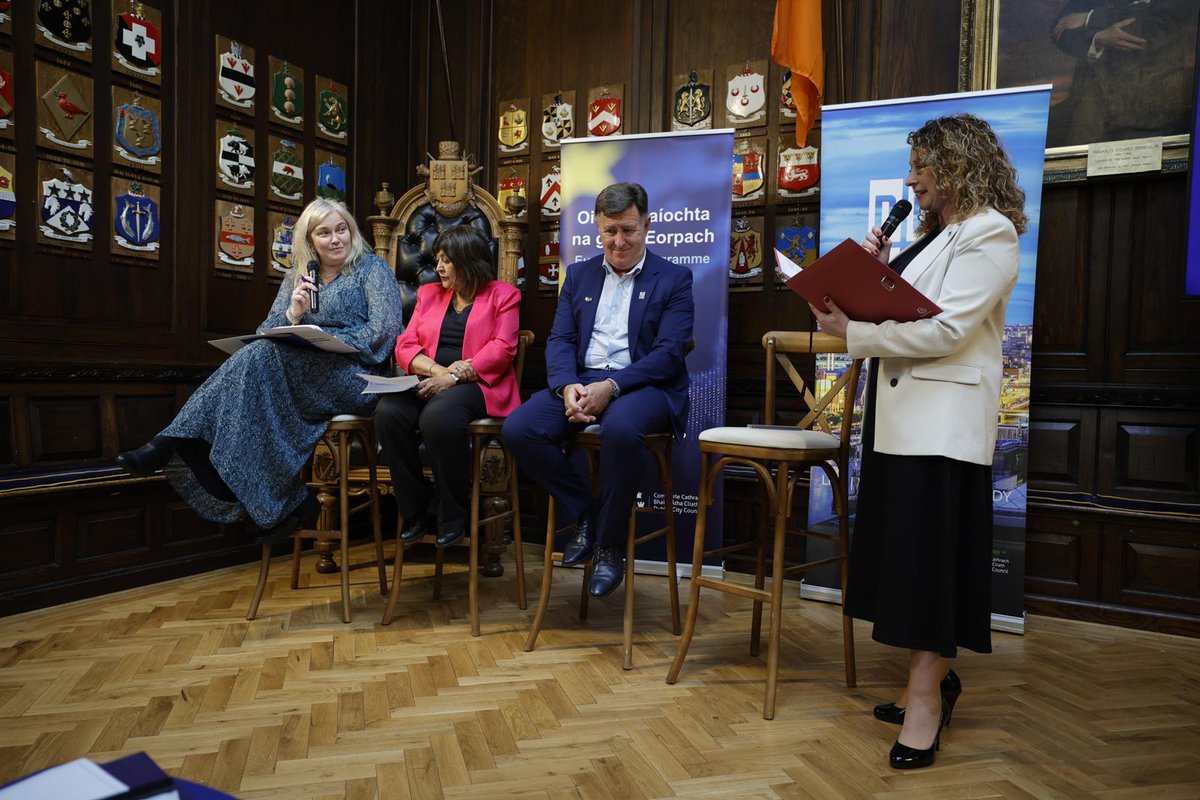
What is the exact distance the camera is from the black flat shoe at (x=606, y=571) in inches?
96.3

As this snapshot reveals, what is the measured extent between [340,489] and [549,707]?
1.18m

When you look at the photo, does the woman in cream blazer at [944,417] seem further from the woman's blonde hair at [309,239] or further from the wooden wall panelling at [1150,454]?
the woman's blonde hair at [309,239]

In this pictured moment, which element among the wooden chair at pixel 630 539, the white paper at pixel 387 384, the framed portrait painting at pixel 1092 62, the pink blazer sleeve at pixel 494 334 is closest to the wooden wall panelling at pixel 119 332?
the white paper at pixel 387 384

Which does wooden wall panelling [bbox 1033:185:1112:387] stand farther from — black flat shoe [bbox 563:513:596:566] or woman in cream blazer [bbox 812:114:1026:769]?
black flat shoe [bbox 563:513:596:566]

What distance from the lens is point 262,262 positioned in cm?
399

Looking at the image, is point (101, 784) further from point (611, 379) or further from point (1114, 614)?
point (1114, 614)

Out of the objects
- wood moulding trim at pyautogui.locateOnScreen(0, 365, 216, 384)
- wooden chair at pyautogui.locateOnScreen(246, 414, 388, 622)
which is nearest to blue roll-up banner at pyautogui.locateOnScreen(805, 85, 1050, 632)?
wooden chair at pyautogui.locateOnScreen(246, 414, 388, 622)

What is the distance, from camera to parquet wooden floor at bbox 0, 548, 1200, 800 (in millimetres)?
1812

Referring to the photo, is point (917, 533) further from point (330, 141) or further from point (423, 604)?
point (330, 141)

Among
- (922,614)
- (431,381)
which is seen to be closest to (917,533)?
(922,614)

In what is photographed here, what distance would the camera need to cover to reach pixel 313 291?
3064 millimetres

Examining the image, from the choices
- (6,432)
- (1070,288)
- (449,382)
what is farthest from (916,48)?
(6,432)

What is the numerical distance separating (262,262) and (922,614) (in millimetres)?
3413

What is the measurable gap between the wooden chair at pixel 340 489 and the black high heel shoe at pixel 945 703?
5.98 ft
